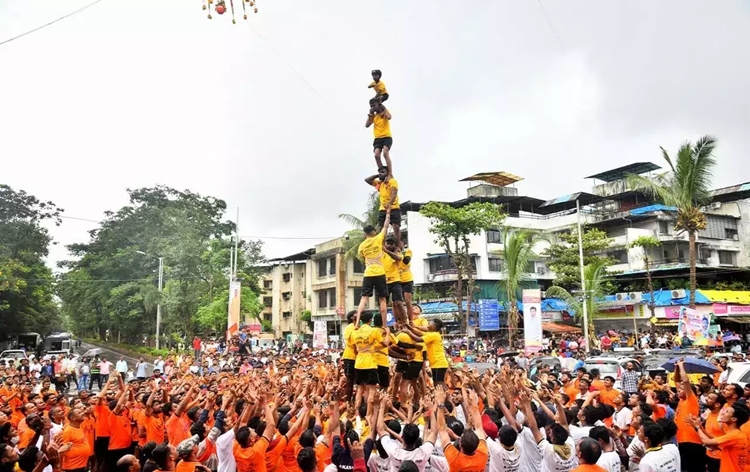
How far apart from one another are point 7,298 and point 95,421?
112ft

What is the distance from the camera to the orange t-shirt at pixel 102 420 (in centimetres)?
902

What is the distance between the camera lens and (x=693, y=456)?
310 inches

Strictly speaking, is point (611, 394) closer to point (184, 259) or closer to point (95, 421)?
point (95, 421)

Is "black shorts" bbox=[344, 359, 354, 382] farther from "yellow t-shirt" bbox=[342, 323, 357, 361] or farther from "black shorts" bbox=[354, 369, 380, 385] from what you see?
"black shorts" bbox=[354, 369, 380, 385]

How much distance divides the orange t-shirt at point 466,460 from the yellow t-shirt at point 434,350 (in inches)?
197

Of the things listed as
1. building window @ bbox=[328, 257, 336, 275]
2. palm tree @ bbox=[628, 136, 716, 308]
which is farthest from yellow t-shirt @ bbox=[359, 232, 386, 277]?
building window @ bbox=[328, 257, 336, 275]

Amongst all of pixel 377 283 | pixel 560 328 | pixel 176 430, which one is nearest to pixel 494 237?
pixel 560 328

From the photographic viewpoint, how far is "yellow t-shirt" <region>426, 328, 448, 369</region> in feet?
35.0

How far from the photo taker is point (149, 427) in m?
8.88

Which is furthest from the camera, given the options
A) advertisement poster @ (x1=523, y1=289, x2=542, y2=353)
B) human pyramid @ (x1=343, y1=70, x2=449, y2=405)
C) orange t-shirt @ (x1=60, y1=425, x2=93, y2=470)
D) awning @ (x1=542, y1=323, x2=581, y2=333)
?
awning @ (x1=542, y1=323, x2=581, y2=333)

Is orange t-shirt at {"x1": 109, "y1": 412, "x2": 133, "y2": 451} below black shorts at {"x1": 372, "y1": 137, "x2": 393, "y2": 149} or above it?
below

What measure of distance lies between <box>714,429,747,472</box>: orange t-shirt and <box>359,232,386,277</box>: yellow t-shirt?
6.32 m

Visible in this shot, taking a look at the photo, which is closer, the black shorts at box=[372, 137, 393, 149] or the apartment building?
the black shorts at box=[372, 137, 393, 149]

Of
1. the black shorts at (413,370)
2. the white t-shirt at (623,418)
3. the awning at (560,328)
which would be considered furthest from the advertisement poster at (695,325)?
the awning at (560,328)
